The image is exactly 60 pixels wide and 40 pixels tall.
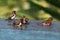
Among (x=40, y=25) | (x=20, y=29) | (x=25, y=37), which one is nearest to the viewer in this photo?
(x=25, y=37)

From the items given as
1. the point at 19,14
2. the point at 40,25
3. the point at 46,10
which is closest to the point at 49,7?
the point at 46,10

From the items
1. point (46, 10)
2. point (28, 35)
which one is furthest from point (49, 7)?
point (28, 35)

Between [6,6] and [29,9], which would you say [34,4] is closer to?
[29,9]

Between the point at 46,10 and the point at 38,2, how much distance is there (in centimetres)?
20

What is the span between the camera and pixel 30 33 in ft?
8.65

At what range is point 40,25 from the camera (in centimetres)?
302

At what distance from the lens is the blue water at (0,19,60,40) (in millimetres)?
2512

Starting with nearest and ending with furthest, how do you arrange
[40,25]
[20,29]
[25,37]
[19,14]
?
[25,37] < [20,29] < [40,25] < [19,14]

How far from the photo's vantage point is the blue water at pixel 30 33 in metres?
2.51

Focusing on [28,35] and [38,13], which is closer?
[28,35]

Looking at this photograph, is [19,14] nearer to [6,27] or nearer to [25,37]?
[6,27]

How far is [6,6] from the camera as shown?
4.82 m

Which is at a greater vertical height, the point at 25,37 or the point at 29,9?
the point at 29,9

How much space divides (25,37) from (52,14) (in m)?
2.45
